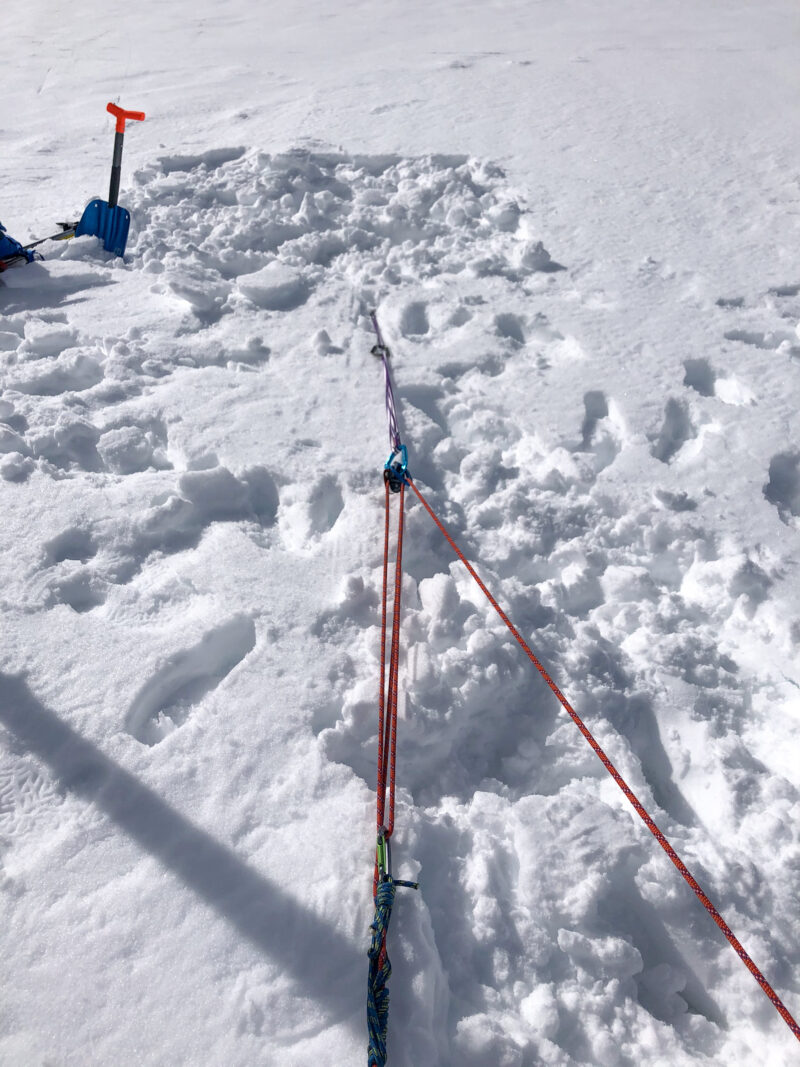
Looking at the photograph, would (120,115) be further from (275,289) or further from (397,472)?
(397,472)

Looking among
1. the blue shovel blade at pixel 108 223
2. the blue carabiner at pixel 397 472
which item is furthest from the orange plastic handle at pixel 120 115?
the blue carabiner at pixel 397 472

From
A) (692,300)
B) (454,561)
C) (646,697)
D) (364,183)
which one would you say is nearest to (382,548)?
(454,561)

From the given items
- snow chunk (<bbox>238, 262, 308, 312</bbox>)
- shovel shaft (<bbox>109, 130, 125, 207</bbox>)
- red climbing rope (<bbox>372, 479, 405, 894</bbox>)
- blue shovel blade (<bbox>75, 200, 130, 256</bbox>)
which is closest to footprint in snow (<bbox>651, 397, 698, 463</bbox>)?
red climbing rope (<bbox>372, 479, 405, 894</bbox>)

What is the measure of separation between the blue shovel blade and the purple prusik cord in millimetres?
1772

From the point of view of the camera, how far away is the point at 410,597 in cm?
274

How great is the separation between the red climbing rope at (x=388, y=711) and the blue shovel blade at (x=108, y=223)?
3.01 metres

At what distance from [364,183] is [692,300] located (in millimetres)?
2533

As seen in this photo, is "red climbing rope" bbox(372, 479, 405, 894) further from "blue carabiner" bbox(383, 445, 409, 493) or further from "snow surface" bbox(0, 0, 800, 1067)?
"blue carabiner" bbox(383, 445, 409, 493)

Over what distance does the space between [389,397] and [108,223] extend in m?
2.44

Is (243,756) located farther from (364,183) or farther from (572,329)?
(364,183)

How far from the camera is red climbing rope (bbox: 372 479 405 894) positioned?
2086mm

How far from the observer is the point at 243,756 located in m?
2.25

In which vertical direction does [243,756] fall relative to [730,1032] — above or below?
above

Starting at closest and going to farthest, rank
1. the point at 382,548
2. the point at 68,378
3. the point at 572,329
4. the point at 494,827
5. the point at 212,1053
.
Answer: the point at 212,1053 → the point at 494,827 → the point at 382,548 → the point at 68,378 → the point at 572,329
